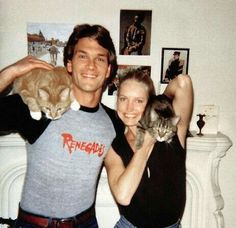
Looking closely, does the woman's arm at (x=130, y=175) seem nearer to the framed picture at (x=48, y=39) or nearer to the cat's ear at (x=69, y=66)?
the cat's ear at (x=69, y=66)

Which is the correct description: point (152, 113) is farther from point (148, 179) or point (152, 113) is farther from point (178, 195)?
point (178, 195)

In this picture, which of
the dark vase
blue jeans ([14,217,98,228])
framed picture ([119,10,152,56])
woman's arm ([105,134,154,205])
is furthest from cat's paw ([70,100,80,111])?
the dark vase

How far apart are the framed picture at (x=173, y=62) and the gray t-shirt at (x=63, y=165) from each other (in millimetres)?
812

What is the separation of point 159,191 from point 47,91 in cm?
73

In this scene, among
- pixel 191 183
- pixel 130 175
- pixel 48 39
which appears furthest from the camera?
pixel 191 183

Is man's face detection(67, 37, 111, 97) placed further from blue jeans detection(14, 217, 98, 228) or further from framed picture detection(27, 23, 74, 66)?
blue jeans detection(14, 217, 98, 228)

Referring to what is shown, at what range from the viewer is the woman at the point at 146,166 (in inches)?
51.8

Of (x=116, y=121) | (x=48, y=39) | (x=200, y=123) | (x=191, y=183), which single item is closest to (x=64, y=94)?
(x=116, y=121)

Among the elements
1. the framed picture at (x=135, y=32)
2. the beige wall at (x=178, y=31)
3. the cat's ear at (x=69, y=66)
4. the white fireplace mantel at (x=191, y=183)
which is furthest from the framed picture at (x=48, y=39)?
the white fireplace mantel at (x=191, y=183)

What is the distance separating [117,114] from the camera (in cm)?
148

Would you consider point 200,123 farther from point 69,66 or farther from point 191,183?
point 69,66

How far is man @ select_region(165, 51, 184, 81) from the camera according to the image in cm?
193

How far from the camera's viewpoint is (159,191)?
4.34 ft

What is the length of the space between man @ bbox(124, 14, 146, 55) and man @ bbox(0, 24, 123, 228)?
558 millimetres
